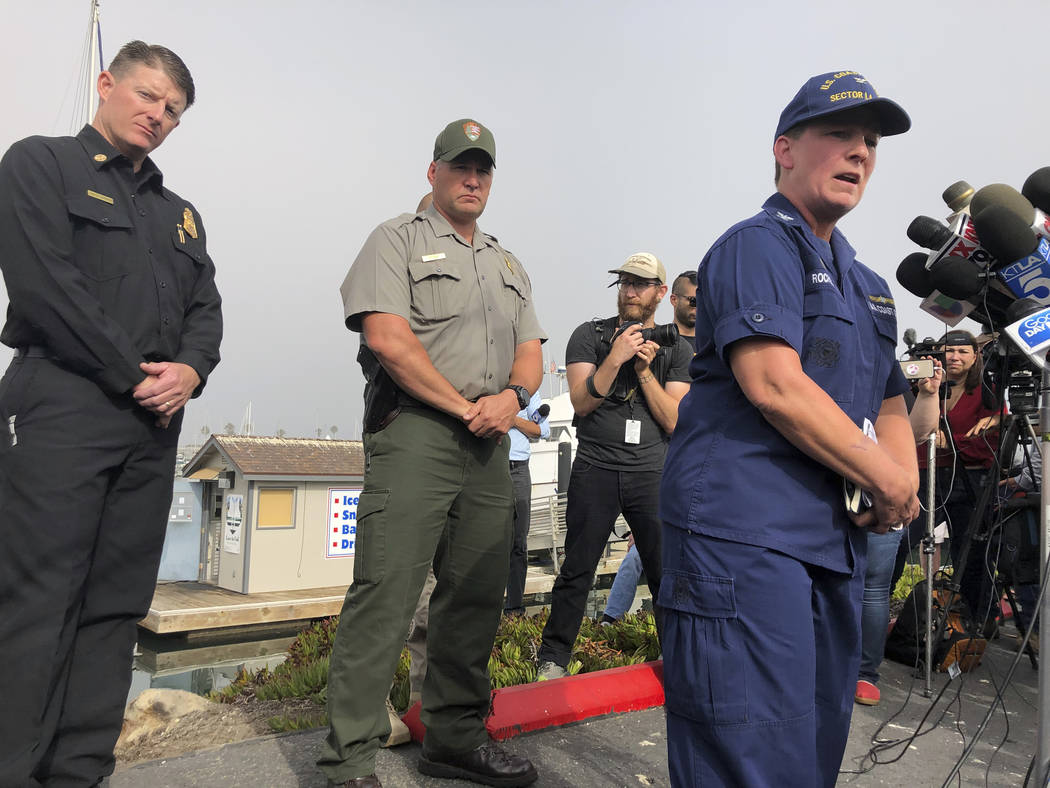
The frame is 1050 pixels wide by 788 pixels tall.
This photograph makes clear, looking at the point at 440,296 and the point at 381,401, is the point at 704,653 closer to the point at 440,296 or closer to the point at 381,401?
the point at 381,401

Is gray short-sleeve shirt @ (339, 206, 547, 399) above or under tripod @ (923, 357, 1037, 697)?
above

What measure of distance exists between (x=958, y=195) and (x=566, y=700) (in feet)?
8.32

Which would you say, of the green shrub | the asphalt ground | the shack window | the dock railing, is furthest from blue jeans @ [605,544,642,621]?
the dock railing

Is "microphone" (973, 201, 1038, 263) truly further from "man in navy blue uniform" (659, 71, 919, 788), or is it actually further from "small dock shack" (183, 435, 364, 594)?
"small dock shack" (183, 435, 364, 594)

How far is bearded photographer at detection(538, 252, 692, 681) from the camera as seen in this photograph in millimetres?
3939

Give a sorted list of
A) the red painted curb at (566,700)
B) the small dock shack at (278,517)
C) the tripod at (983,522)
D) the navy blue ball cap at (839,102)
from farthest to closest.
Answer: the small dock shack at (278,517), the red painted curb at (566,700), the tripod at (983,522), the navy blue ball cap at (839,102)

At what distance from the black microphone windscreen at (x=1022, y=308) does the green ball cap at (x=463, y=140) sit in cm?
188

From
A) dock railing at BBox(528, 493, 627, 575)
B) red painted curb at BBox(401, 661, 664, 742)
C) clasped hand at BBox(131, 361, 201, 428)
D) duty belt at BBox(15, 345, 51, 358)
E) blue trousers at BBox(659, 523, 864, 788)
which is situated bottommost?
dock railing at BBox(528, 493, 627, 575)

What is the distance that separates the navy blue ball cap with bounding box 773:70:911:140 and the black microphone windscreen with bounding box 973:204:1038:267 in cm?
45

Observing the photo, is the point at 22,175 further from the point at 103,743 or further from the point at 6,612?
the point at 103,743

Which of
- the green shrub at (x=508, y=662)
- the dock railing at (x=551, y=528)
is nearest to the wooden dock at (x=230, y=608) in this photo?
the dock railing at (x=551, y=528)

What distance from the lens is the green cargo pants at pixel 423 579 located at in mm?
2451

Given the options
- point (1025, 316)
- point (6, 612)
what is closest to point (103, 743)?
point (6, 612)

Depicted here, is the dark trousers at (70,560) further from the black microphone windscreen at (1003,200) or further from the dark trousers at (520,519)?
the dark trousers at (520,519)
